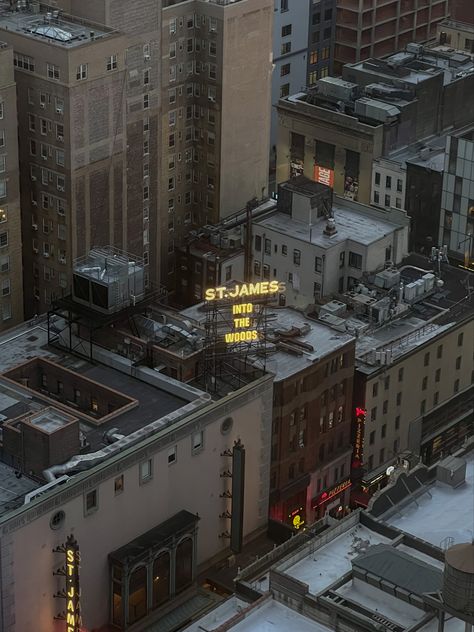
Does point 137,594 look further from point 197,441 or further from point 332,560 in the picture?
point 332,560

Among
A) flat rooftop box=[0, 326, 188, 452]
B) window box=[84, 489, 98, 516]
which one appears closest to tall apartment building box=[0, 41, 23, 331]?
flat rooftop box=[0, 326, 188, 452]

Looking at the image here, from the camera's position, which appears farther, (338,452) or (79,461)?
(338,452)

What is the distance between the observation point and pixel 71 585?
16112 centimetres

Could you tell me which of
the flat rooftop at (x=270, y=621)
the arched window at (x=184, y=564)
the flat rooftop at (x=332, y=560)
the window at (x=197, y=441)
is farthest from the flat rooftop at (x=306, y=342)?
the flat rooftop at (x=270, y=621)

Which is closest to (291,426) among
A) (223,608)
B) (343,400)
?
(343,400)

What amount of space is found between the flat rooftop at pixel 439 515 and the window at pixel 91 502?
2973cm

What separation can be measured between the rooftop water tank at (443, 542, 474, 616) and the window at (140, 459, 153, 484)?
43.9 metres

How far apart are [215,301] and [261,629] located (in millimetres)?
48994

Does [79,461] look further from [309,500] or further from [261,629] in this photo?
[309,500]

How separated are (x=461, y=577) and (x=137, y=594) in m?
47.4

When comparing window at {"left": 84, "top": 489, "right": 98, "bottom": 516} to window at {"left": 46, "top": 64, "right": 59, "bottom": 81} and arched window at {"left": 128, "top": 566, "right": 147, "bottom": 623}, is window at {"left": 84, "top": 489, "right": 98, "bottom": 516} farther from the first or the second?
window at {"left": 46, "top": 64, "right": 59, "bottom": 81}

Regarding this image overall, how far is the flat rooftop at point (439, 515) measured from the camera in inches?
6462

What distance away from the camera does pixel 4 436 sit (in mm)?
167000

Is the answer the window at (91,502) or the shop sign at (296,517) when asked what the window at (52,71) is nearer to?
the window at (91,502)
